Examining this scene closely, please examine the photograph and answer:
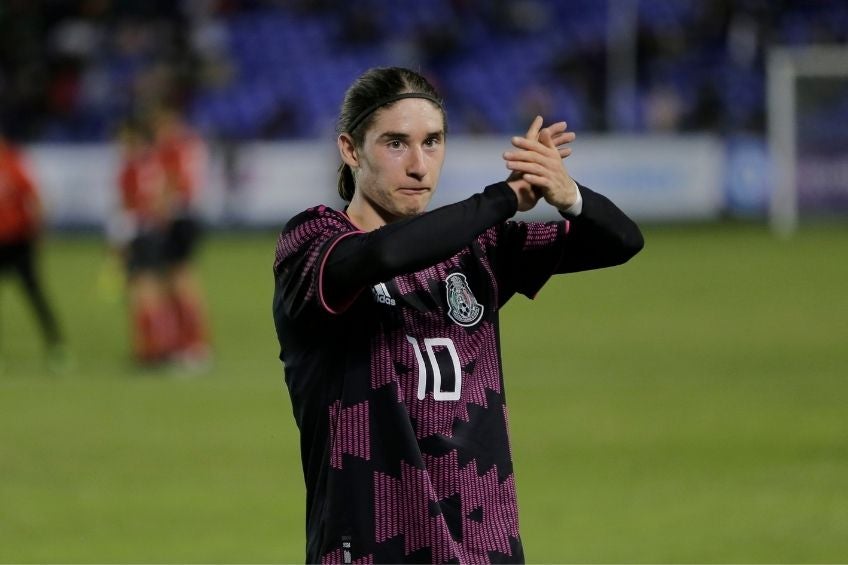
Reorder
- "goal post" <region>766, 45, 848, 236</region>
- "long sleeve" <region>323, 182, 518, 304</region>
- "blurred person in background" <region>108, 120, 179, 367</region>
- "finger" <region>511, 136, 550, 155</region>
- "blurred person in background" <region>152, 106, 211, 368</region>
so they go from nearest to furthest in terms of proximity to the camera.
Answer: "long sleeve" <region>323, 182, 518, 304</region> → "finger" <region>511, 136, 550, 155</region> → "blurred person in background" <region>152, 106, 211, 368</region> → "blurred person in background" <region>108, 120, 179, 367</region> → "goal post" <region>766, 45, 848, 236</region>

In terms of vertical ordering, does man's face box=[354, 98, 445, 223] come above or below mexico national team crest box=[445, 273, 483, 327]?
above

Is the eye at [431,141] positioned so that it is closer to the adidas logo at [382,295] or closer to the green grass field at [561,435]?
the adidas logo at [382,295]

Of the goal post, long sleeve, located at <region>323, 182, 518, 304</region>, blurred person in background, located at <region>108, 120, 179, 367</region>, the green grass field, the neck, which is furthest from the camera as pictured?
the goal post

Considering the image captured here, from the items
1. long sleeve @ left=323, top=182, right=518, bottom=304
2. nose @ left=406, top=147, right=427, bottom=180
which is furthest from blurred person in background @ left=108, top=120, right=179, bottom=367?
long sleeve @ left=323, top=182, right=518, bottom=304

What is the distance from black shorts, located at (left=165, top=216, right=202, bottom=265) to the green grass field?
1.12 metres

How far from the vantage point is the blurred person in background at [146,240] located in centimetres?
1472

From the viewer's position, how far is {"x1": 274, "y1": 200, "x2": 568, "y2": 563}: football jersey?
3740 millimetres

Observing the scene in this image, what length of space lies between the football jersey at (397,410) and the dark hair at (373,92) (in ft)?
0.78

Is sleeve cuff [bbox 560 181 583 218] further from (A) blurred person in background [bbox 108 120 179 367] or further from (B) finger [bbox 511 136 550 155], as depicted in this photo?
(A) blurred person in background [bbox 108 120 179 367]

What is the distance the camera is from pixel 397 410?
3748 mm

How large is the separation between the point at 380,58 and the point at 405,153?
2842cm

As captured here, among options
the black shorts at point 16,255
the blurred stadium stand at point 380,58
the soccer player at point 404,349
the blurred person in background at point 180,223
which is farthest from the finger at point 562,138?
the blurred stadium stand at point 380,58

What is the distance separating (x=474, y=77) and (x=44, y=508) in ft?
75.5

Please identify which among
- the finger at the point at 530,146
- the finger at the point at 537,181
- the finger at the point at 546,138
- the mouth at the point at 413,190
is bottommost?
the finger at the point at 537,181
